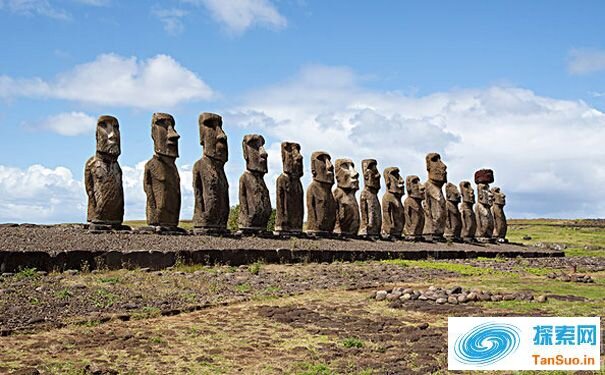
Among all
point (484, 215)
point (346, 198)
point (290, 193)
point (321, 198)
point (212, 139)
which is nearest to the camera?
point (212, 139)

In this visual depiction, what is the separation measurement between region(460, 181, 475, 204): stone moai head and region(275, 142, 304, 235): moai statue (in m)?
13.2

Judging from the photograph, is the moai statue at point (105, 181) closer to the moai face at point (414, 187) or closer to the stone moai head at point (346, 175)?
the stone moai head at point (346, 175)

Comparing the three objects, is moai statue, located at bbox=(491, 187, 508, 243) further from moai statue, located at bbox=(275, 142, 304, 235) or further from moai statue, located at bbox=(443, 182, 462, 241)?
moai statue, located at bbox=(275, 142, 304, 235)

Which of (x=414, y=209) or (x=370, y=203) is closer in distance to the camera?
(x=370, y=203)

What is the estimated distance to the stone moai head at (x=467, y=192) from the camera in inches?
1307

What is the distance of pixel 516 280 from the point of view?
15.5 metres

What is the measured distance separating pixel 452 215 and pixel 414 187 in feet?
10.2

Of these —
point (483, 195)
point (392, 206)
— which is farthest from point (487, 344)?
point (483, 195)

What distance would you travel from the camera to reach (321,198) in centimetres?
2341

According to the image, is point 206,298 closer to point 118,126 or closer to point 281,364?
point 281,364

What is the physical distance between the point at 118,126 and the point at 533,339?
12821mm

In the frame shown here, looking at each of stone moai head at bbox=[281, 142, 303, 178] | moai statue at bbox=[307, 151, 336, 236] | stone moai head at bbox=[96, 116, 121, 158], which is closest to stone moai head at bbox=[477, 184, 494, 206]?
moai statue at bbox=[307, 151, 336, 236]

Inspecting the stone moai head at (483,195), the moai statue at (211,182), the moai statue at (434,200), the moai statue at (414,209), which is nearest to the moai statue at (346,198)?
the moai statue at (414,209)

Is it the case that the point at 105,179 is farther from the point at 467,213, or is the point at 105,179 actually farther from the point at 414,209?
the point at 467,213
